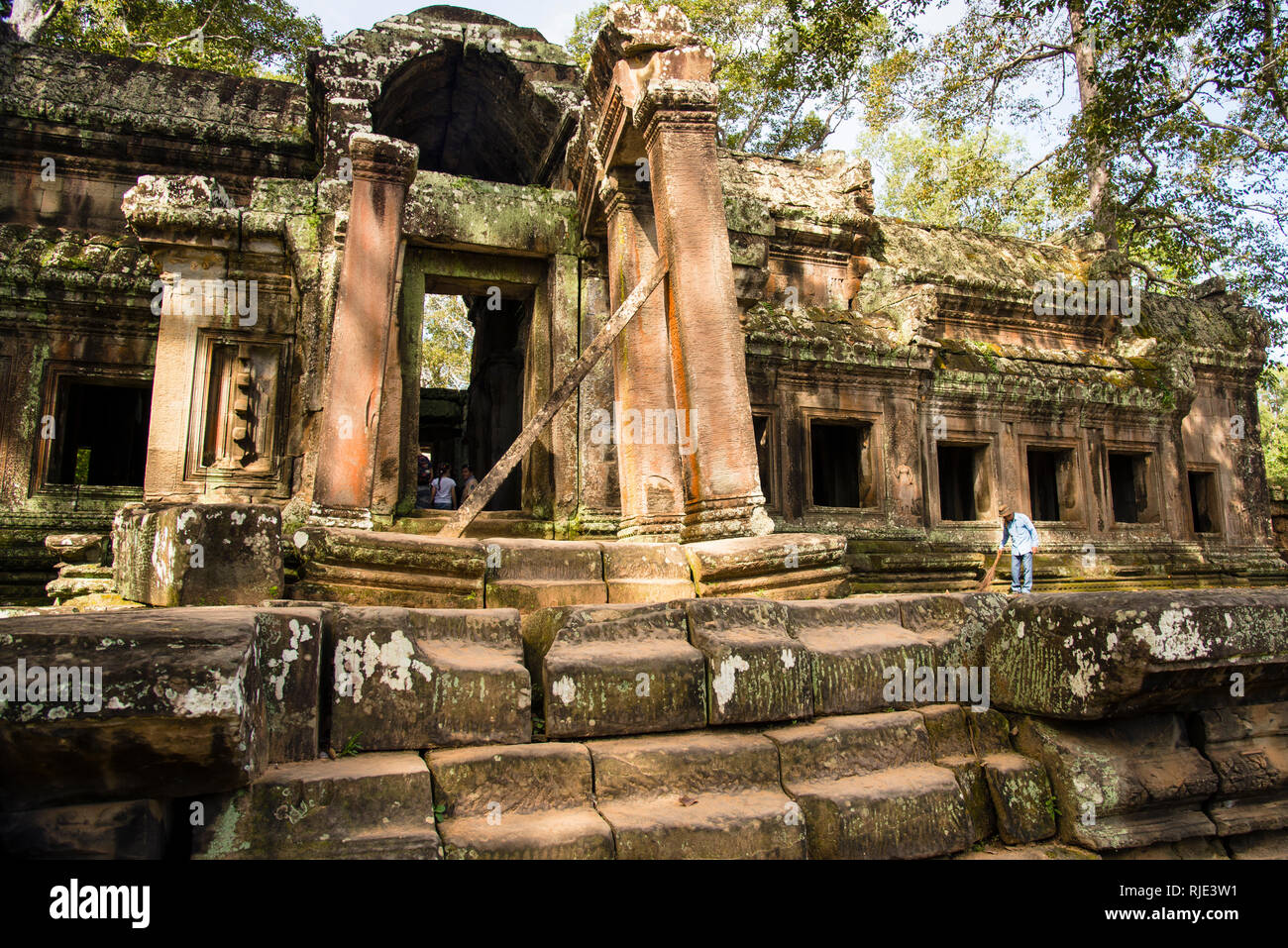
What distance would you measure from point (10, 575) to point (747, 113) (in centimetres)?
1990

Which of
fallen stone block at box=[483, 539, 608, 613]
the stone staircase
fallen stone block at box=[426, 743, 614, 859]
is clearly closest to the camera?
the stone staircase

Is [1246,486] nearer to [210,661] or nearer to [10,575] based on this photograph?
[210,661]

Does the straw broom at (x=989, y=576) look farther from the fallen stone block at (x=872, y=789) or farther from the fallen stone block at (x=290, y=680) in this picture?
the fallen stone block at (x=290, y=680)

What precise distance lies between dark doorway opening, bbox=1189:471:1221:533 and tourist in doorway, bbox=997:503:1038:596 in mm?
5088

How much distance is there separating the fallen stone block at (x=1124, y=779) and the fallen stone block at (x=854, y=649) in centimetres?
57

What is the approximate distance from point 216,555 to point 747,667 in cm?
241

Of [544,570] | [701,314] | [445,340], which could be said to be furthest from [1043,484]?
[445,340]

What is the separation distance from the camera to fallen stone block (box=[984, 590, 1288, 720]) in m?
2.87

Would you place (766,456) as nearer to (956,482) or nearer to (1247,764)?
(956,482)

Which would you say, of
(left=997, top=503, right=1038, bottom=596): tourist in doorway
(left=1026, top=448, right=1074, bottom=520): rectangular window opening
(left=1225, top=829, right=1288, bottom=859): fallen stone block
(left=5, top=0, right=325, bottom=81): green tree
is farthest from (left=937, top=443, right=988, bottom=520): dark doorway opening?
(left=5, top=0, right=325, bottom=81): green tree

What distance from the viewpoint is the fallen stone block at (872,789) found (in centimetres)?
276

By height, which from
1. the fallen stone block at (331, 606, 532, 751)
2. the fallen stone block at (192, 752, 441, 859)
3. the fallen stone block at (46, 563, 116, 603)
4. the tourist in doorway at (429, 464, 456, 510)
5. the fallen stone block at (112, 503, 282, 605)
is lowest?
the fallen stone block at (192, 752, 441, 859)

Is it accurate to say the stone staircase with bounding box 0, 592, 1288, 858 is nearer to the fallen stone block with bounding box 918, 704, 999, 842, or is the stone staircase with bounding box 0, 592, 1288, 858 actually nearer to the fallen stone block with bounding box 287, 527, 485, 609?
the fallen stone block with bounding box 918, 704, 999, 842

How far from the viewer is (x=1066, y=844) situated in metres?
2.96
